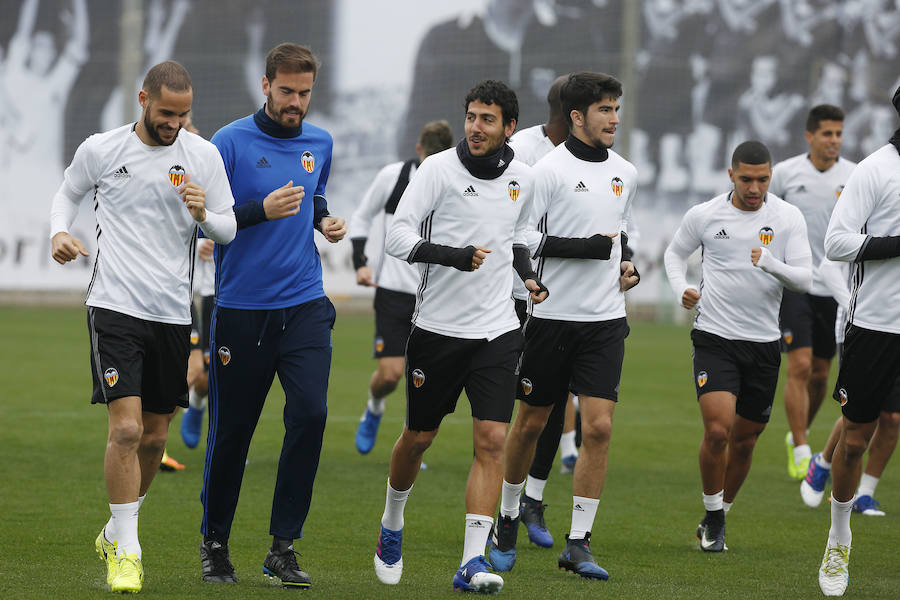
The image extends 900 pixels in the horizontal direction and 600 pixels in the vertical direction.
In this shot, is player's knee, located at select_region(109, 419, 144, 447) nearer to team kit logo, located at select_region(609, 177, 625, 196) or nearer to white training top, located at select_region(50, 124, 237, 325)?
white training top, located at select_region(50, 124, 237, 325)

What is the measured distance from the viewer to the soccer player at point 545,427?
766cm

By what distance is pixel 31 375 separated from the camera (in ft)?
51.7

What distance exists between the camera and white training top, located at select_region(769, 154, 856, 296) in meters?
10.2

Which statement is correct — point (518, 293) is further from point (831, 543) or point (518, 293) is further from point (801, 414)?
point (801, 414)

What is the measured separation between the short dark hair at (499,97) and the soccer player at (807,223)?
4.43m

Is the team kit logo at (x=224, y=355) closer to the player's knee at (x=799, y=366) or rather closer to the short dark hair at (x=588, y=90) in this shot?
the short dark hair at (x=588, y=90)

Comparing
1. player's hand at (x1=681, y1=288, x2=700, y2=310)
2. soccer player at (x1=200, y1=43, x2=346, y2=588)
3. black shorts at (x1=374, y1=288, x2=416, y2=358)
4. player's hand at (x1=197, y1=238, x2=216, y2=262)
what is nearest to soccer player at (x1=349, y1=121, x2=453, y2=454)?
black shorts at (x1=374, y1=288, x2=416, y2=358)

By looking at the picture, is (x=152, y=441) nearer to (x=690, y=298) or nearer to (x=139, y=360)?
(x=139, y=360)

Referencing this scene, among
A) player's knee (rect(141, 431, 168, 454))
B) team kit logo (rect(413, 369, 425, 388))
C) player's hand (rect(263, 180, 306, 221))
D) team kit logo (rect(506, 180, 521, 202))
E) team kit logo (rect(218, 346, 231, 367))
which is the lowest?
player's knee (rect(141, 431, 168, 454))

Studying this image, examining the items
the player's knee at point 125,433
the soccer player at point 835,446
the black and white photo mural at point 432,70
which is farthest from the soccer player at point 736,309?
the black and white photo mural at point 432,70

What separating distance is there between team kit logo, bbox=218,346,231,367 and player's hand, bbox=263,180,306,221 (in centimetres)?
68

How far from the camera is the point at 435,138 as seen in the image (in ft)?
32.7

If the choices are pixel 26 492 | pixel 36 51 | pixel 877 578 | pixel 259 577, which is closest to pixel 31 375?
pixel 26 492

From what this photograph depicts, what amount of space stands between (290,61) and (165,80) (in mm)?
591
